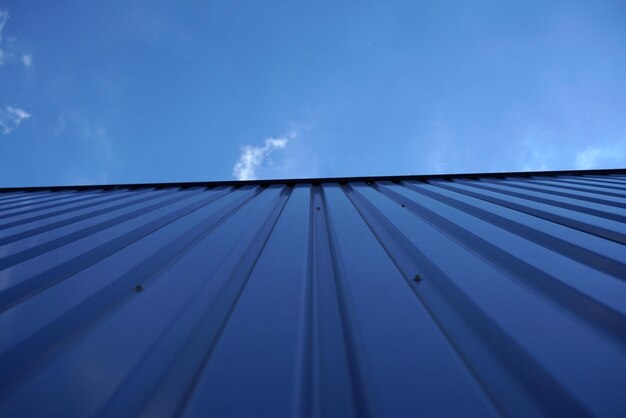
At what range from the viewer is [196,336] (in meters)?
0.93

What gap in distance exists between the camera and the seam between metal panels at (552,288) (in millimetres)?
939

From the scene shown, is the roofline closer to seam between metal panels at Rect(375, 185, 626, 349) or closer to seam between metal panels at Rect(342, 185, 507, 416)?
seam between metal panels at Rect(342, 185, 507, 416)

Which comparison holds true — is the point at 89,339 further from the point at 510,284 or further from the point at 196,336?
the point at 510,284

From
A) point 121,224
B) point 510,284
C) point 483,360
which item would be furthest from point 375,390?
point 121,224

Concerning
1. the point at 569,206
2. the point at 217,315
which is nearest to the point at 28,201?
the point at 217,315

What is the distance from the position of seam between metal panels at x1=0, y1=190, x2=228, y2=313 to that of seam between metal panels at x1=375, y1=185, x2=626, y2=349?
182cm

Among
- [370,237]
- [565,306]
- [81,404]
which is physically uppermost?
[370,237]

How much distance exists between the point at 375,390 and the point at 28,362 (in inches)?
35.0

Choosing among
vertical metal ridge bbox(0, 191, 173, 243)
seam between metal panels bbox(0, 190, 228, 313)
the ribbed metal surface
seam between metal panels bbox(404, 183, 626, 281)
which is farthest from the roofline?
the ribbed metal surface

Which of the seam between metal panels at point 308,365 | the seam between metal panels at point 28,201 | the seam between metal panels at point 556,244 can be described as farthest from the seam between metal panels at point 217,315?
the seam between metal panels at point 28,201

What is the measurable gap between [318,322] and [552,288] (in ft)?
2.84

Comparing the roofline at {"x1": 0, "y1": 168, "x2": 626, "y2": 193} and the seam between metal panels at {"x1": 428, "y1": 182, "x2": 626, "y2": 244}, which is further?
the roofline at {"x1": 0, "y1": 168, "x2": 626, "y2": 193}

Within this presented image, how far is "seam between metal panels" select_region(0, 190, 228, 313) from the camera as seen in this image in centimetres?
117

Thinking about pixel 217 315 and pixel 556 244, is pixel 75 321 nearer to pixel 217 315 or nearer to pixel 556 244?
pixel 217 315
